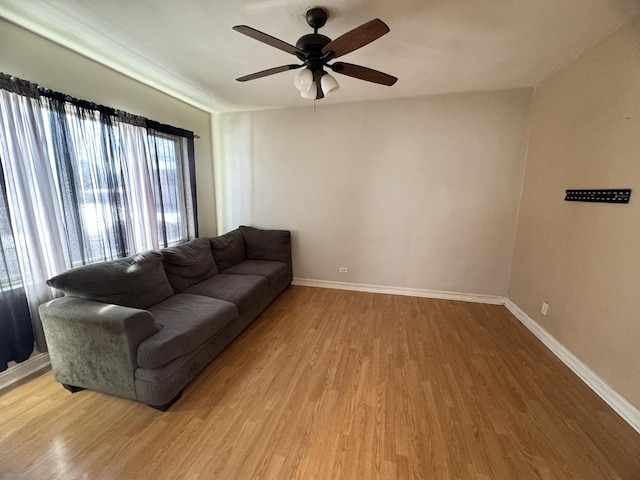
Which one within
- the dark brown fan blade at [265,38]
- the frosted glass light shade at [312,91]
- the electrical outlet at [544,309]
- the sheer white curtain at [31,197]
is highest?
the dark brown fan blade at [265,38]

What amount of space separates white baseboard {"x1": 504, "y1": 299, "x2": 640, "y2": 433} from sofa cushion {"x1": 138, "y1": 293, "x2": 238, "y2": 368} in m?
2.82

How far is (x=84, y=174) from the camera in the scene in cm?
224

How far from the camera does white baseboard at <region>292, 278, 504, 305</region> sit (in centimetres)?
329

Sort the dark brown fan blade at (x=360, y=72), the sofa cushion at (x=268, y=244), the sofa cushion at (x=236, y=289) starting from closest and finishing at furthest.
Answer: the dark brown fan blade at (x=360, y=72), the sofa cushion at (x=236, y=289), the sofa cushion at (x=268, y=244)

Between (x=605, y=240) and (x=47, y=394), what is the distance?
416cm

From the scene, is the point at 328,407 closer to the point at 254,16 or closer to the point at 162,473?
the point at 162,473

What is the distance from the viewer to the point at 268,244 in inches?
143

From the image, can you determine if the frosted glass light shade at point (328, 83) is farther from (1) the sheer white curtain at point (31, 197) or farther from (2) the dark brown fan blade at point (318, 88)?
(1) the sheer white curtain at point (31, 197)

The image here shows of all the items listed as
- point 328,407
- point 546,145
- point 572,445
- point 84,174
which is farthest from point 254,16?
point 572,445

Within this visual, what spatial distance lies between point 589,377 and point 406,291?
1.84 m

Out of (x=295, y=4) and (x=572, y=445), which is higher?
(x=295, y=4)

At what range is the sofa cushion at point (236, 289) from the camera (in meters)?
2.44

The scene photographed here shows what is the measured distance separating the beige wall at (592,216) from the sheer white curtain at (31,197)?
417cm

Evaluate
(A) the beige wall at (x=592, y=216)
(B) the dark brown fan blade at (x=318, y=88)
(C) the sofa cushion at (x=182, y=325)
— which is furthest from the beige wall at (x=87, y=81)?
(A) the beige wall at (x=592, y=216)
